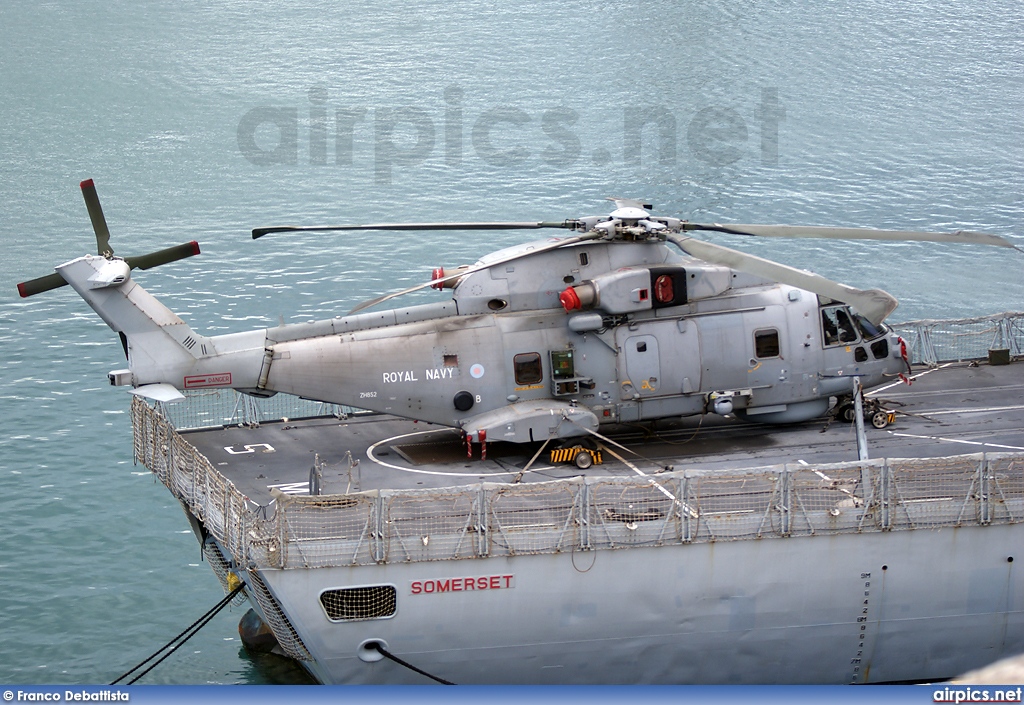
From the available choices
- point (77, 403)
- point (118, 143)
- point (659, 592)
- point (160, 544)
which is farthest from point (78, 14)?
point (659, 592)

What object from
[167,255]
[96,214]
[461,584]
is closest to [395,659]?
[461,584]

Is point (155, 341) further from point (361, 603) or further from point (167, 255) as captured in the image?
point (361, 603)

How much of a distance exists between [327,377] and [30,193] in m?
34.1

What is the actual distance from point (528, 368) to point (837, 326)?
6803 millimetres

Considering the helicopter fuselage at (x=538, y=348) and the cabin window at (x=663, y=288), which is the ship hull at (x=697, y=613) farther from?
the cabin window at (x=663, y=288)

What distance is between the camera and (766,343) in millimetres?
26188

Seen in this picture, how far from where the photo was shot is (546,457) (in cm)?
2562

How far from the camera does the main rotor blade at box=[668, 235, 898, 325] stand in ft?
68.9

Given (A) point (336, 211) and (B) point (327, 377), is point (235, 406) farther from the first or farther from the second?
(A) point (336, 211)

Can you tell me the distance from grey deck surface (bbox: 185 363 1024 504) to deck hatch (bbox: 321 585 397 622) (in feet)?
9.90

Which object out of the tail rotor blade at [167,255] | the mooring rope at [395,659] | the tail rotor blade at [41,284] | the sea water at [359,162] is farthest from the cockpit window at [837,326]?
the tail rotor blade at [41,284]

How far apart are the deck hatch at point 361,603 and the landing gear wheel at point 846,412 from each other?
11.4 meters

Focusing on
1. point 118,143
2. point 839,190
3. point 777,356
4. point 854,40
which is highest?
point 854,40

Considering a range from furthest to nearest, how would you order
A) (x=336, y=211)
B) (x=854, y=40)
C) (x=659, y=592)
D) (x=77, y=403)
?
(x=854, y=40) < (x=336, y=211) < (x=77, y=403) < (x=659, y=592)
